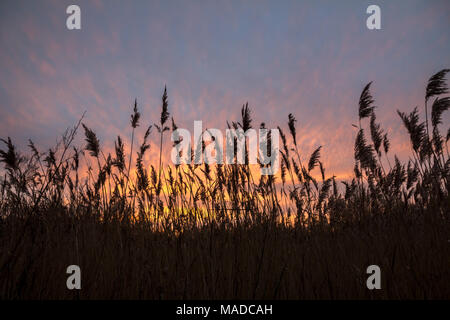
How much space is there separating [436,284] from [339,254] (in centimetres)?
77

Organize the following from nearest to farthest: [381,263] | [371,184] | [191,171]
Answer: [381,263], [191,171], [371,184]

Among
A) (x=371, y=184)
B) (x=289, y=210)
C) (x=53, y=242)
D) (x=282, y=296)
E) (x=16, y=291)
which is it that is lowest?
(x=282, y=296)

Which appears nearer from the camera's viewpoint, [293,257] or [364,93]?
[293,257]

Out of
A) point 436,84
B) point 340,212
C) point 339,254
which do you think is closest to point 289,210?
point 340,212

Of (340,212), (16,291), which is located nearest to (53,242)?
(16,291)

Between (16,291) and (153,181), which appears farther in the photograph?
(153,181)

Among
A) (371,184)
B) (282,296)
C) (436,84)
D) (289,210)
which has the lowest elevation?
(282,296)

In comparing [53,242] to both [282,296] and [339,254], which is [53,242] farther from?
[339,254]

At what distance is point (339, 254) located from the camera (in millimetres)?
2717

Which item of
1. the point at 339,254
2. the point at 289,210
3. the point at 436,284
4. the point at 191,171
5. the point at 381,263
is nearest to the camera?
the point at 436,284

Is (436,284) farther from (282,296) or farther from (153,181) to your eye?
(153,181)

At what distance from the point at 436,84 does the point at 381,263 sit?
12.1ft

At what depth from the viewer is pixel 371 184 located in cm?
538

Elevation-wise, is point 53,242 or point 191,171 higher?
point 191,171
